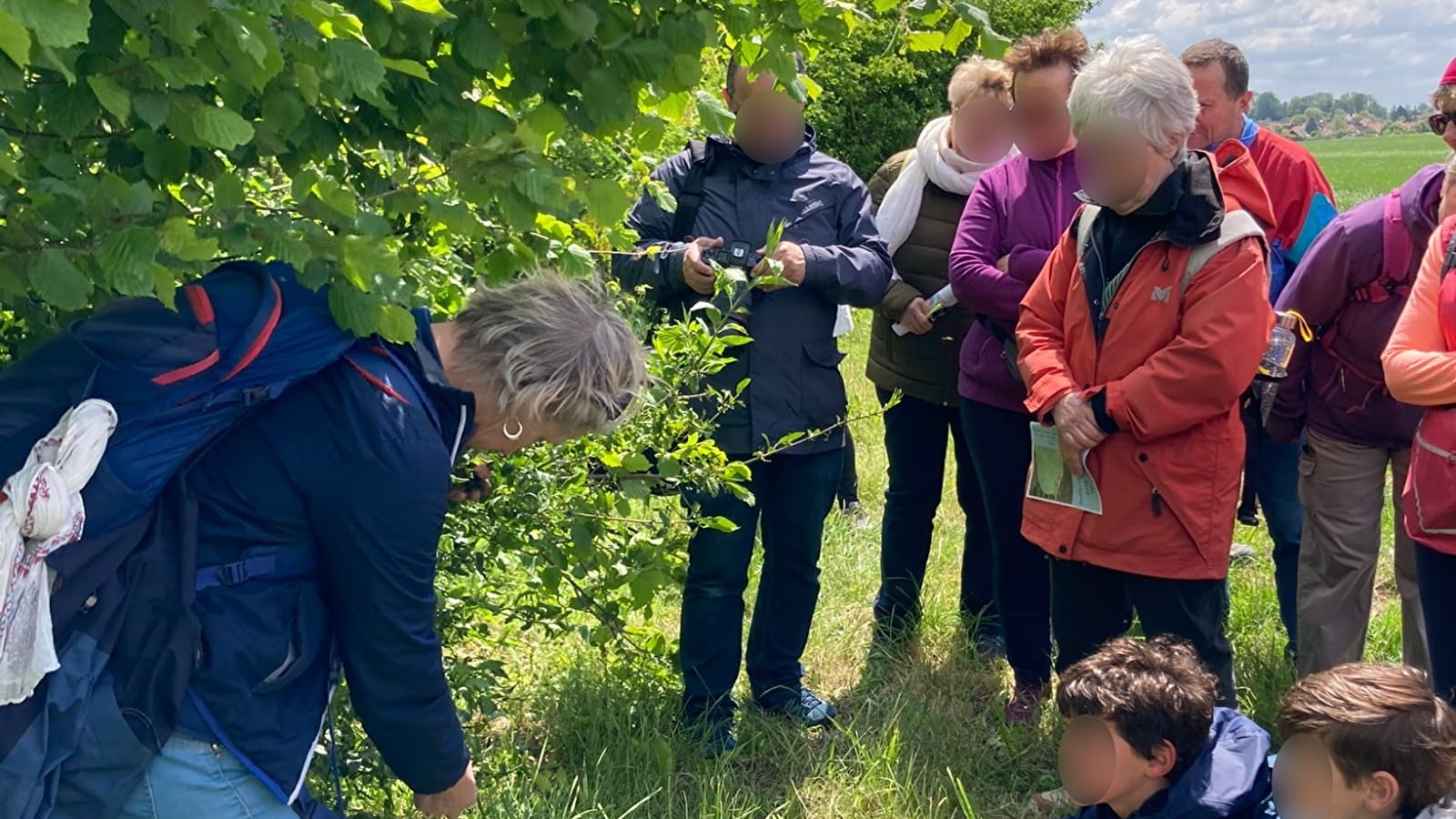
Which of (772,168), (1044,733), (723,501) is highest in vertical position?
(772,168)

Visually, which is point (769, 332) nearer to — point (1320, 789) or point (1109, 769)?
point (1109, 769)

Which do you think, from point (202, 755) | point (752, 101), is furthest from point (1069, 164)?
point (202, 755)

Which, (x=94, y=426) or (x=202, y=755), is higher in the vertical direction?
(x=94, y=426)

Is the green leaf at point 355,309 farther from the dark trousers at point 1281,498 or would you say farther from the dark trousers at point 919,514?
the dark trousers at point 1281,498

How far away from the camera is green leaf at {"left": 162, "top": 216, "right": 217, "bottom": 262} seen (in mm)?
1849

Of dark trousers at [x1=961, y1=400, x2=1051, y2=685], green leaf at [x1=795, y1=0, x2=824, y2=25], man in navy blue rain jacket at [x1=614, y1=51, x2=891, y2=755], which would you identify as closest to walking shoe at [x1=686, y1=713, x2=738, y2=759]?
man in navy blue rain jacket at [x1=614, y1=51, x2=891, y2=755]

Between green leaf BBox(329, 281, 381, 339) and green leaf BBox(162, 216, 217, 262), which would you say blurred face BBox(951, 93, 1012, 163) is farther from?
green leaf BBox(162, 216, 217, 262)

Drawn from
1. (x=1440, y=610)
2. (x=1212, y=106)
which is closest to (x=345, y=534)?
(x=1440, y=610)

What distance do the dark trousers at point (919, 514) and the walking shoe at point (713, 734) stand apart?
3.10 feet

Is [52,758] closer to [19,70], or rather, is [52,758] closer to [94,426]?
[94,426]

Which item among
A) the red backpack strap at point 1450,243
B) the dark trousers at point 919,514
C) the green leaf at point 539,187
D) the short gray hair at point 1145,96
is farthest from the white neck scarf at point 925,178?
the green leaf at point 539,187

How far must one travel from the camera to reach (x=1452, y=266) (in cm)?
311

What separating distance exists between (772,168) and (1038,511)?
1.26m

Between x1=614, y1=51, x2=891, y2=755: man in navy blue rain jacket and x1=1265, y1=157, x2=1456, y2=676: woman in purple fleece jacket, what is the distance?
1.23 m
